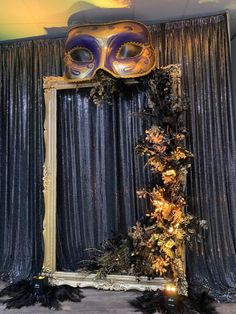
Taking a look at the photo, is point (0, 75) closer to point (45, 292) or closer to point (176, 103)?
point (176, 103)

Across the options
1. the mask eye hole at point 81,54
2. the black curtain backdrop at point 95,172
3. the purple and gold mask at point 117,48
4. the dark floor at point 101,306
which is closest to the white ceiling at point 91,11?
the purple and gold mask at point 117,48

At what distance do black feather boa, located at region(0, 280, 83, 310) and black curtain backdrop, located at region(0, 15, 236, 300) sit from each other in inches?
11.6

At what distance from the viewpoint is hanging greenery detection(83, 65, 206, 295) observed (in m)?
2.31

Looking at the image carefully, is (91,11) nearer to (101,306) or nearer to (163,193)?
(163,193)

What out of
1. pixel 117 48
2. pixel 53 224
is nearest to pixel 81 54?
pixel 117 48

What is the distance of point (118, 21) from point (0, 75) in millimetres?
1387

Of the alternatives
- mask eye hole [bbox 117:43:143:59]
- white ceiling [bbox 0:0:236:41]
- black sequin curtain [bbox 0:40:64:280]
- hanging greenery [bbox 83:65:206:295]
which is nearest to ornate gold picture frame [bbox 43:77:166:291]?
hanging greenery [bbox 83:65:206:295]

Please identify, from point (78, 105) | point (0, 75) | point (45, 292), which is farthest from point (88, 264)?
point (0, 75)

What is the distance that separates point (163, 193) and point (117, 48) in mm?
1238

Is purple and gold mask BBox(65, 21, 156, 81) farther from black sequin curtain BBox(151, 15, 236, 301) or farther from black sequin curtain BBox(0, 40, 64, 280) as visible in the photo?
black sequin curtain BBox(0, 40, 64, 280)

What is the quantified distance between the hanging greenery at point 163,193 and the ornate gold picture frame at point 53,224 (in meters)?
0.08

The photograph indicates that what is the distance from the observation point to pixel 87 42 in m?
2.56

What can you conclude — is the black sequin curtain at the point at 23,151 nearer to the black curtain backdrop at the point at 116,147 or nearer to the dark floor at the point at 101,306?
the black curtain backdrop at the point at 116,147

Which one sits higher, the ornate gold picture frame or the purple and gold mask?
the purple and gold mask
